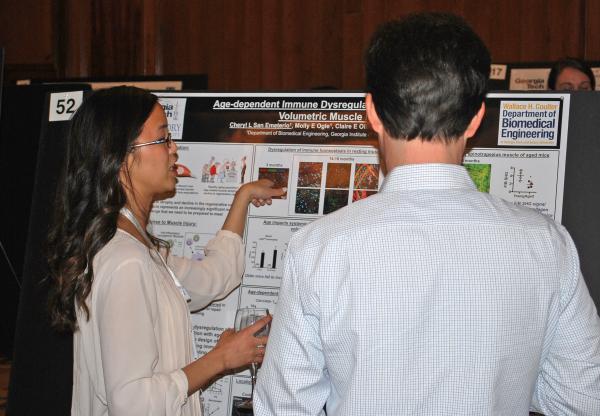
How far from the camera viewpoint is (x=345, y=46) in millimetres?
5969

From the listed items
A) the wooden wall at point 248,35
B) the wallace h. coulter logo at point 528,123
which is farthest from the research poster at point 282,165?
the wooden wall at point 248,35

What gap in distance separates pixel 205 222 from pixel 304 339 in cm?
129

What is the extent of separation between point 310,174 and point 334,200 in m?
0.12

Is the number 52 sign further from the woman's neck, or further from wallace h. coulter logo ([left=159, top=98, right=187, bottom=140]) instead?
the woman's neck

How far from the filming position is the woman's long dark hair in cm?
189

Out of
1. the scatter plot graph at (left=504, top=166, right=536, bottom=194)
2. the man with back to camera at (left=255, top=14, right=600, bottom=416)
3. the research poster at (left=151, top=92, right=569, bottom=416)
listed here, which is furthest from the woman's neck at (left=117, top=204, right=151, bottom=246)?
the scatter plot graph at (left=504, top=166, right=536, bottom=194)

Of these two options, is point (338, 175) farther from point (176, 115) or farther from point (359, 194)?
point (176, 115)

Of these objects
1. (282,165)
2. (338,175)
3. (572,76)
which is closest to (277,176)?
(282,165)

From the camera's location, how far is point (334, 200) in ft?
7.77

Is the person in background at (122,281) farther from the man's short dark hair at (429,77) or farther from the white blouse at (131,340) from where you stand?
the man's short dark hair at (429,77)

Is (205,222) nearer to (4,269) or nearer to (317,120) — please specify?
(317,120)

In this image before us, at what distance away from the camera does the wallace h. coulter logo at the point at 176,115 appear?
2580 millimetres

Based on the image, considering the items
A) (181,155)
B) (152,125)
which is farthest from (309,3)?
(152,125)

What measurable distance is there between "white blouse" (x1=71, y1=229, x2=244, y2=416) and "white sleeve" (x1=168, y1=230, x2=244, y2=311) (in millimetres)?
314
